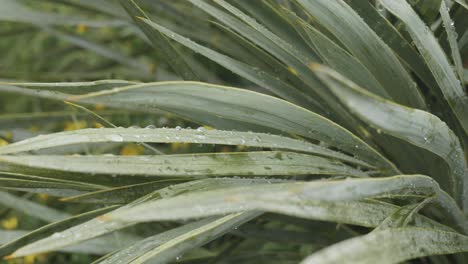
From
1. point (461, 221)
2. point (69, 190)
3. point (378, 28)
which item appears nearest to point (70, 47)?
point (69, 190)

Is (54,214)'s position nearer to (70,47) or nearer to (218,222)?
(218,222)

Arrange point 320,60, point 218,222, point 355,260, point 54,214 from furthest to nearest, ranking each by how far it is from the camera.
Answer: point 54,214 < point 320,60 < point 218,222 < point 355,260

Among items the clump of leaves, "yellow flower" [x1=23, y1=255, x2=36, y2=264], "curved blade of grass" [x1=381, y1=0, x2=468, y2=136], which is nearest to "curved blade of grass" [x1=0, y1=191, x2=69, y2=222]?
the clump of leaves

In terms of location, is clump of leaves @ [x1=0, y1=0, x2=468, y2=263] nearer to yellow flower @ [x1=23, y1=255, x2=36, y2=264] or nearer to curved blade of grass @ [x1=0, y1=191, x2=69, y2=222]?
curved blade of grass @ [x1=0, y1=191, x2=69, y2=222]

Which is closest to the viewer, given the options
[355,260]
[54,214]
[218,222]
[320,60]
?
[355,260]

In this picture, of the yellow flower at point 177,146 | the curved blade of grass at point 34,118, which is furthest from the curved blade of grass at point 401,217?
the yellow flower at point 177,146

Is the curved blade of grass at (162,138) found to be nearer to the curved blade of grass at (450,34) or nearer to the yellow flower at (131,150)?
the curved blade of grass at (450,34)
